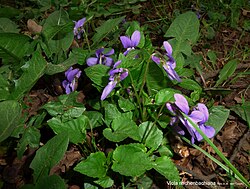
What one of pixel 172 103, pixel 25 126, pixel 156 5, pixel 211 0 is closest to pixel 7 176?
pixel 25 126

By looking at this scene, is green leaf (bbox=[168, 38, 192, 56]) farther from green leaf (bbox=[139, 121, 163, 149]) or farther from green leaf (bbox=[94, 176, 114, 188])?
green leaf (bbox=[94, 176, 114, 188])

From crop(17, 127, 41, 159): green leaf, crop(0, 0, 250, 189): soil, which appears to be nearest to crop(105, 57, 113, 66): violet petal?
crop(0, 0, 250, 189): soil

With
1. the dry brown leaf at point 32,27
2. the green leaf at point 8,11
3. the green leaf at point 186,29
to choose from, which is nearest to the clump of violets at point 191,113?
the green leaf at point 186,29

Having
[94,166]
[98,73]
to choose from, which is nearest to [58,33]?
[98,73]

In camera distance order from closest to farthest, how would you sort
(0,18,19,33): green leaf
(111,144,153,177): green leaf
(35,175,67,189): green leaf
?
(35,175,67,189): green leaf
(111,144,153,177): green leaf
(0,18,19,33): green leaf

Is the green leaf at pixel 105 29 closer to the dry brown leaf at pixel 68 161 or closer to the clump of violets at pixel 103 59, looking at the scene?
the clump of violets at pixel 103 59

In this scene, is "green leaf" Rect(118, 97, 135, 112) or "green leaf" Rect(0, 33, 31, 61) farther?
"green leaf" Rect(0, 33, 31, 61)

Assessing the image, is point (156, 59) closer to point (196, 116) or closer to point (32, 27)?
point (196, 116)
